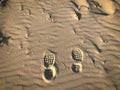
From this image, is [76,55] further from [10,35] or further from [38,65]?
[10,35]

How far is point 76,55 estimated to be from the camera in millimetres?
3465

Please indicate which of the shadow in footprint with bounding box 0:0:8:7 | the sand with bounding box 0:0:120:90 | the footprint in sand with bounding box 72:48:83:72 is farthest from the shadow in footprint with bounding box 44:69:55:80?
the shadow in footprint with bounding box 0:0:8:7

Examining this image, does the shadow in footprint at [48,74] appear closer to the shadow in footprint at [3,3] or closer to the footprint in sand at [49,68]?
the footprint in sand at [49,68]

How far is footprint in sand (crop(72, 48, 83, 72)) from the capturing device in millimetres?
3346

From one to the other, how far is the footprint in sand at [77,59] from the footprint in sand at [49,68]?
0.39 m

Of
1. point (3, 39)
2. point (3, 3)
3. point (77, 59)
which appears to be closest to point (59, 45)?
point (77, 59)

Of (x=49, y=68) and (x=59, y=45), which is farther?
(x=59, y=45)

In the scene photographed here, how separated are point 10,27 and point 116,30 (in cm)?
236

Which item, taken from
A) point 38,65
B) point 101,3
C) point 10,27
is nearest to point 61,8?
point 101,3

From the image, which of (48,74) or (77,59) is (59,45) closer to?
(77,59)

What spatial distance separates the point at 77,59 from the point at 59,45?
49 centimetres

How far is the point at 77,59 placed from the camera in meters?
3.44

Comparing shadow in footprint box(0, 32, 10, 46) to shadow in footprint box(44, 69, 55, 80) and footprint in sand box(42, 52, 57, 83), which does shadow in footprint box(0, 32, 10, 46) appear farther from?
shadow in footprint box(44, 69, 55, 80)

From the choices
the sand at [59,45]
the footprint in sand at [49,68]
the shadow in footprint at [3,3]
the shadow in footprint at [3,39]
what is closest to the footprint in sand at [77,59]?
the sand at [59,45]
